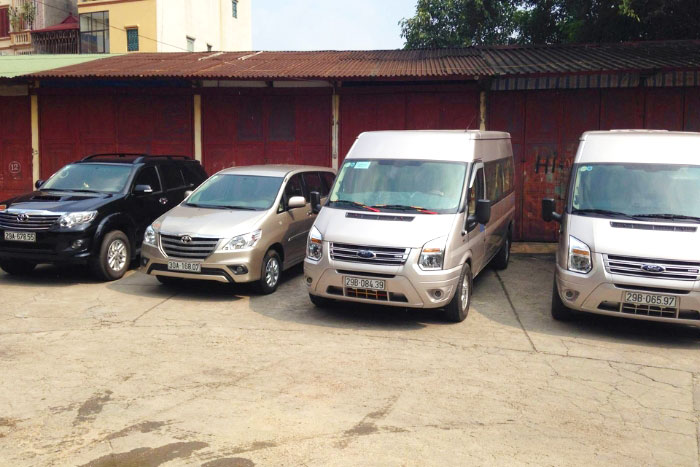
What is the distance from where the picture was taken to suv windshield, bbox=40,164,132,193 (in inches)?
408

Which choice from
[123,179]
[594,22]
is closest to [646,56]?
[594,22]

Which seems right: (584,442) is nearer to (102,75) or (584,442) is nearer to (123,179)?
(123,179)

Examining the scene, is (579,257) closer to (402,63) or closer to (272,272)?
(272,272)

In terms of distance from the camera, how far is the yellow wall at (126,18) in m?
36.5

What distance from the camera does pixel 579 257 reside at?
7.32 m

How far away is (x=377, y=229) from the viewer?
754cm

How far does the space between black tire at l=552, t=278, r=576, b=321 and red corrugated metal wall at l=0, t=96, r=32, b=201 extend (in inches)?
511

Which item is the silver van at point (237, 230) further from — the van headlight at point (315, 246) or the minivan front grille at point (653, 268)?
the minivan front grille at point (653, 268)

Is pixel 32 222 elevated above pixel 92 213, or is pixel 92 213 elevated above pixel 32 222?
pixel 92 213

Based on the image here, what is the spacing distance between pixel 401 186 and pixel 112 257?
4520 millimetres

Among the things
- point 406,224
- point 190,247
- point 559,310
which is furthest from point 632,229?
point 190,247

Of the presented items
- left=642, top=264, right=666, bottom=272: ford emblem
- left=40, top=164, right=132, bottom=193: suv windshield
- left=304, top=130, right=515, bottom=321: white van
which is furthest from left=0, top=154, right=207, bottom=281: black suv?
left=642, top=264, right=666, bottom=272: ford emblem

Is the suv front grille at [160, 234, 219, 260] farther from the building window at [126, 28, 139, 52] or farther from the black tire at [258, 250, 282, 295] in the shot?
the building window at [126, 28, 139, 52]

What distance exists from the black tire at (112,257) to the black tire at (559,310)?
6.17 meters
